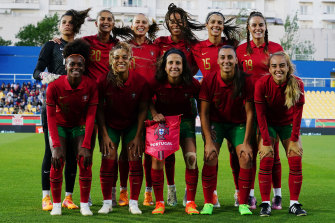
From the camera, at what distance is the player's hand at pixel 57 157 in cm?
600

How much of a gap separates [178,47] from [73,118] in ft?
6.00

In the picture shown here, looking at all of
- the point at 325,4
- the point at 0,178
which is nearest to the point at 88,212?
the point at 0,178

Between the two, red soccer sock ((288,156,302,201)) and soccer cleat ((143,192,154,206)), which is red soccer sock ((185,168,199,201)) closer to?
soccer cleat ((143,192,154,206))

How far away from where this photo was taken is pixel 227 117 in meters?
6.34

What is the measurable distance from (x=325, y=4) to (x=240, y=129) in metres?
65.2

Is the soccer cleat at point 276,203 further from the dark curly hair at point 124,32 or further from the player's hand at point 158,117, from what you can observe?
the dark curly hair at point 124,32

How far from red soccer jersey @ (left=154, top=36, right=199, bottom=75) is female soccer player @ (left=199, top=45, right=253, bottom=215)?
0.75 metres

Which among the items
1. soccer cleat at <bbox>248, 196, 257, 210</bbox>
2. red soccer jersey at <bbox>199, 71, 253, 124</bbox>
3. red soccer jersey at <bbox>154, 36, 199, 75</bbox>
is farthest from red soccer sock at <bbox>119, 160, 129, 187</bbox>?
soccer cleat at <bbox>248, 196, 257, 210</bbox>

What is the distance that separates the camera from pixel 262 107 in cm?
613

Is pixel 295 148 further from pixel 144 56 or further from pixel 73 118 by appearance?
pixel 73 118

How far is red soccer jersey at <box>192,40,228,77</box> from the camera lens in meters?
6.82

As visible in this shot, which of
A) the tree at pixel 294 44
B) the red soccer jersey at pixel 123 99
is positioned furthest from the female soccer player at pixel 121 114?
the tree at pixel 294 44

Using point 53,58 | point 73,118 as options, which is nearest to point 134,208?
point 73,118

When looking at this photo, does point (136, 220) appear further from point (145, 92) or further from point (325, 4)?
point (325, 4)
